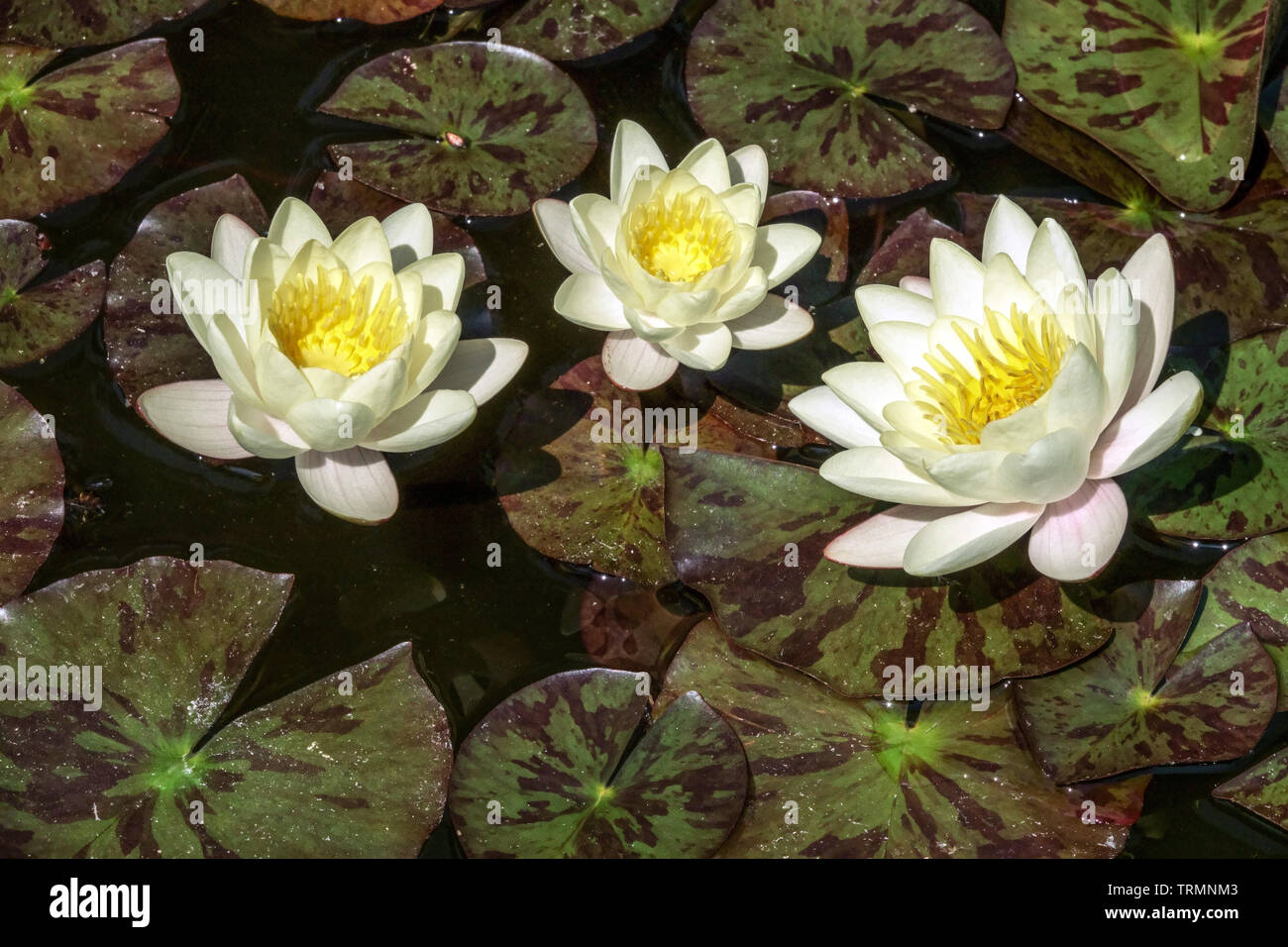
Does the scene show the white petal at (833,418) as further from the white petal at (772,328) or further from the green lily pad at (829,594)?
the white petal at (772,328)

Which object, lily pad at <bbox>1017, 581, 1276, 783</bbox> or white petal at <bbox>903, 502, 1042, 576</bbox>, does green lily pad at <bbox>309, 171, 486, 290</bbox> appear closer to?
white petal at <bbox>903, 502, 1042, 576</bbox>

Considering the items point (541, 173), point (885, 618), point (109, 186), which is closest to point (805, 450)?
point (885, 618)

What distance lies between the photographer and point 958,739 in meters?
2.98

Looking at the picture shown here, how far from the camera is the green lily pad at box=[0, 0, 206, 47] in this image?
3793 millimetres

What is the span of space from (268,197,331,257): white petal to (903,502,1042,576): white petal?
6.16ft

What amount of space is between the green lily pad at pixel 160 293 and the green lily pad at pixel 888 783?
184 centimetres

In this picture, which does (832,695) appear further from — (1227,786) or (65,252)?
(65,252)

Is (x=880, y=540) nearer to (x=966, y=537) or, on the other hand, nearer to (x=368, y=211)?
(x=966, y=537)

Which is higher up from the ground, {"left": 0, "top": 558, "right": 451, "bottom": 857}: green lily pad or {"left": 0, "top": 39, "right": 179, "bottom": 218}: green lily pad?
{"left": 0, "top": 39, "right": 179, "bottom": 218}: green lily pad

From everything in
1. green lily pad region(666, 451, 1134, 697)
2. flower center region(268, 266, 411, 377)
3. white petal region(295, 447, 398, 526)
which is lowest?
green lily pad region(666, 451, 1134, 697)

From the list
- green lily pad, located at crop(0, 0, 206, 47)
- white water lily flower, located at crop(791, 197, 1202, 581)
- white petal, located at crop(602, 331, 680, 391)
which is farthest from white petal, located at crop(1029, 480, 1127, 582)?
green lily pad, located at crop(0, 0, 206, 47)

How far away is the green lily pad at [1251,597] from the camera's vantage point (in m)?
3.02

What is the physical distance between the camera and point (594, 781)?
2.89m
